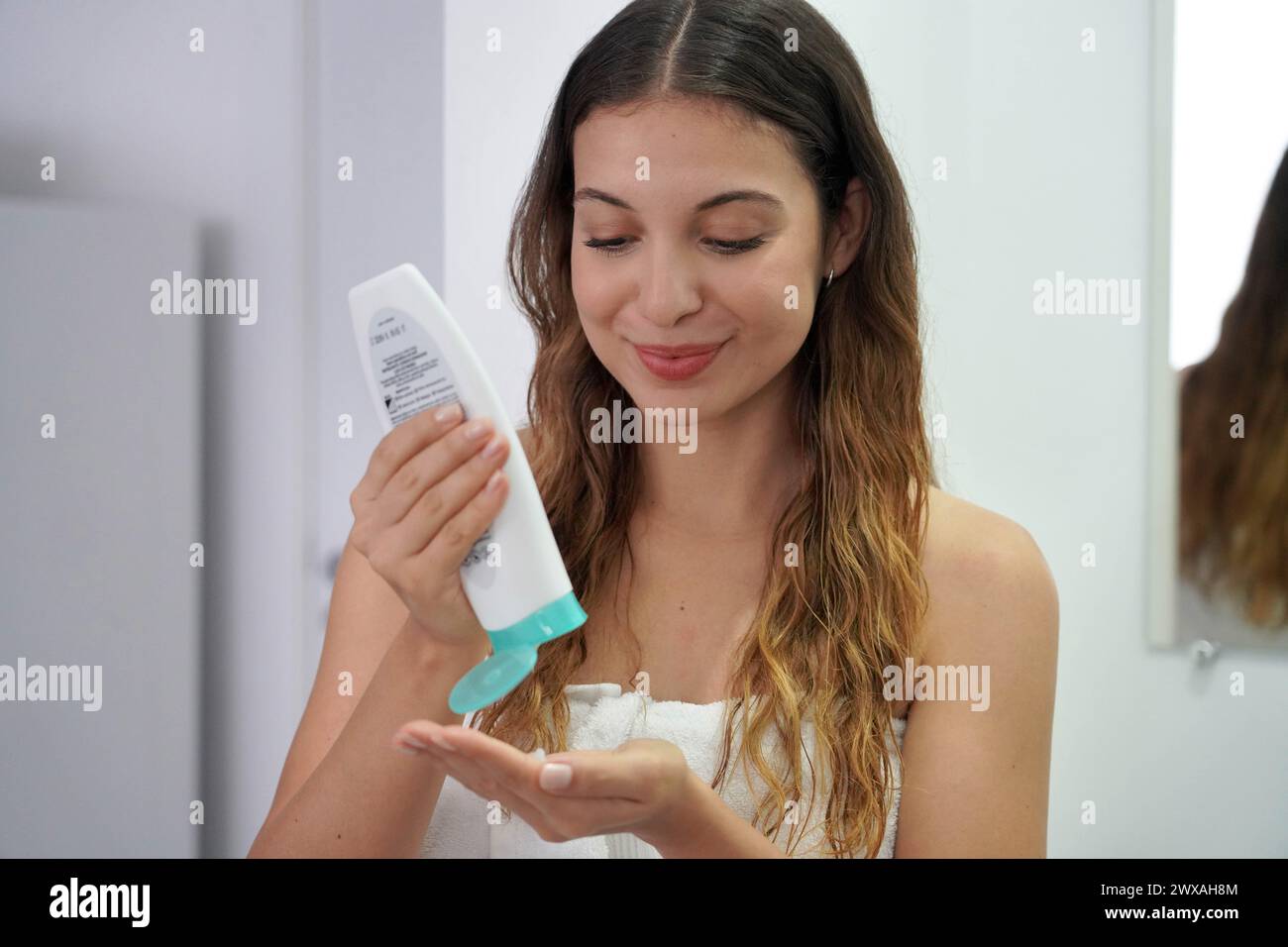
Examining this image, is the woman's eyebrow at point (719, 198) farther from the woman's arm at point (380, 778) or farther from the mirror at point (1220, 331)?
the mirror at point (1220, 331)

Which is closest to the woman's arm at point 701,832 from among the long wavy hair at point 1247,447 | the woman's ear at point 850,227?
the woman's ear at point 850,227

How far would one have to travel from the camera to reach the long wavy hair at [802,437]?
63 cm

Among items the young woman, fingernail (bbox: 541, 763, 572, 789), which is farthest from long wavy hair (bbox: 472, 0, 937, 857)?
fingernail (bbox: 541, 763, 572, 789)

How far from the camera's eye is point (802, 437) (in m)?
0.74

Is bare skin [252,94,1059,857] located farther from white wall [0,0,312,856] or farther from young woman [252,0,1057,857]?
white wall [0,0,312,856]

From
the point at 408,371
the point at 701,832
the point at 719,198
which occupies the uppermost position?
the point at 719,198

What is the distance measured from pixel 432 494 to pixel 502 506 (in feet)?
0.11

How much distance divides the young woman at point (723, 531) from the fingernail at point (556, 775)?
103 mm

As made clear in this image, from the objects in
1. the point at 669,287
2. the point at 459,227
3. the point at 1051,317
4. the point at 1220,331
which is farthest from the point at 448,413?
the point at 1220,331

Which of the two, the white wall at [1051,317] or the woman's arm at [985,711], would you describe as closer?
the woman's arm at [985,711]

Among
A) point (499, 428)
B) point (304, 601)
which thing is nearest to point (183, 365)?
point (304, 601)

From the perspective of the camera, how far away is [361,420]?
3.05 feet

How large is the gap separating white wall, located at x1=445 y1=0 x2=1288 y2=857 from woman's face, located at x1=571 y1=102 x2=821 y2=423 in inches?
11.3

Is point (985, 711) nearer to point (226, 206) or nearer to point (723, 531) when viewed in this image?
point (723, 531)
